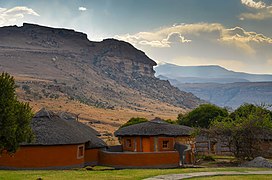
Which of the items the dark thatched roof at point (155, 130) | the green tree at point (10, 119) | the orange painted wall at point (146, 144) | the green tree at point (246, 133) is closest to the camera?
the green tree at point (10, 119)

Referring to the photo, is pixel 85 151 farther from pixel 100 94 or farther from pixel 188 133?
pixel 100 94

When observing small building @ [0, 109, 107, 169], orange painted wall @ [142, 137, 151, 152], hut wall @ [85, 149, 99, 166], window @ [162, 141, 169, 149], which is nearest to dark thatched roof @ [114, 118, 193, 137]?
orange painted wall @ [142, 137, 151, 152]

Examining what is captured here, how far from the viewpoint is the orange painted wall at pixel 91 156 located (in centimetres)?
3281

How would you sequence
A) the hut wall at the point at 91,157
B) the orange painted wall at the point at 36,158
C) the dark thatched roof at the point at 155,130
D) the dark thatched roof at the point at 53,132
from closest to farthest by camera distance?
the orange painted wall at the point at 36,158
the dark thatched roof at the point at 53,132
the hut wall at the point at 91,157
the dark thatched roof at the point at 155,130

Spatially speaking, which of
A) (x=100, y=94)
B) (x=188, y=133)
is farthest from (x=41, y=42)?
(x=188, y=133)

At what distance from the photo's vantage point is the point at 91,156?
109 ft

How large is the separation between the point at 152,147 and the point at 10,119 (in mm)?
18668

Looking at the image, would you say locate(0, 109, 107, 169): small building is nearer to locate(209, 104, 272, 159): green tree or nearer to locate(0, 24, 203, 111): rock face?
locate(209, 104, 272, 159): green tree

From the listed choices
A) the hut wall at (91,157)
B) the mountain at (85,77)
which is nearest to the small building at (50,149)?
the hut wall at (91,157)

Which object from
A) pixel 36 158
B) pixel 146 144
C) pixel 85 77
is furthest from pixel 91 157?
pixel 85 77

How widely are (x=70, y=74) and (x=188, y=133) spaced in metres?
91.4

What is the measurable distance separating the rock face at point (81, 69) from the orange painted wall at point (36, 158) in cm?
5747

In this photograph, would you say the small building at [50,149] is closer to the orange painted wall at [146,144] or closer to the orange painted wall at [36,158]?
the orange painted wall at [36,158]

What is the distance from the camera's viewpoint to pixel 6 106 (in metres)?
20.8
